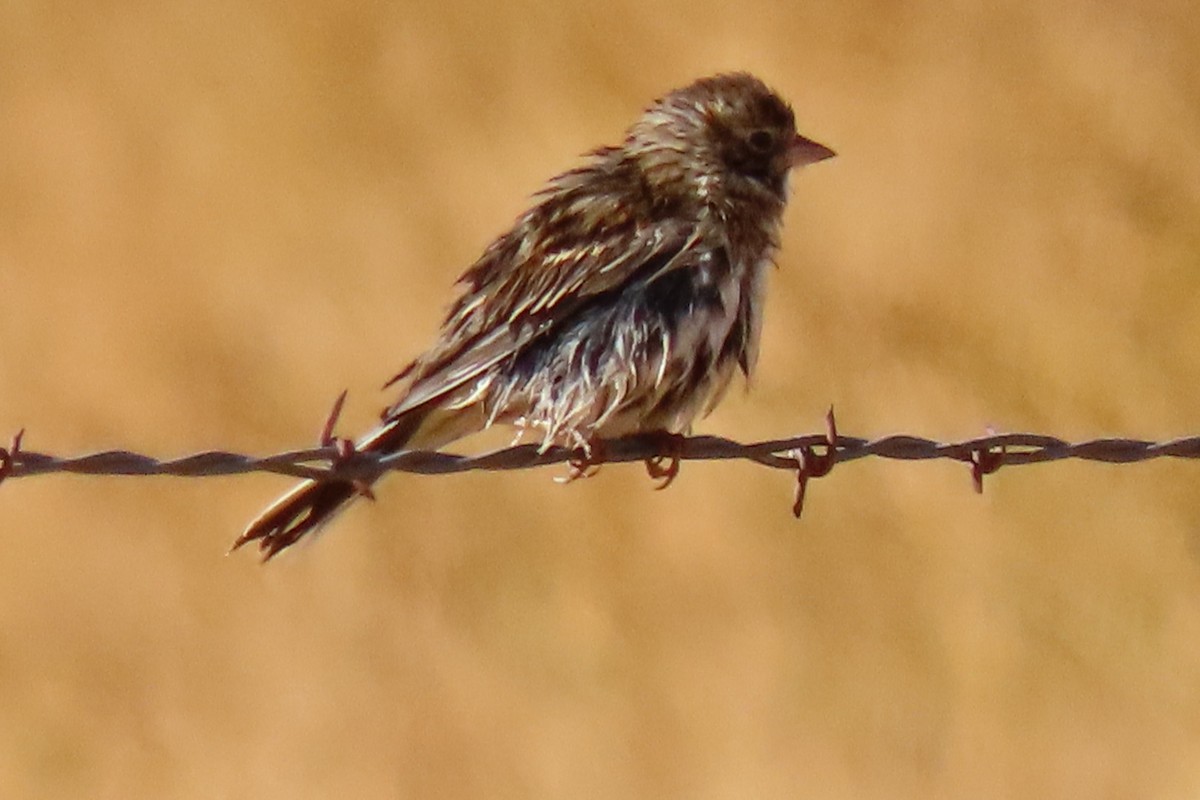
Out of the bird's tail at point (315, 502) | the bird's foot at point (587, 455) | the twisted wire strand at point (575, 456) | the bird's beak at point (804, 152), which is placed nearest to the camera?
the twisted wire strand at point (575, 456)

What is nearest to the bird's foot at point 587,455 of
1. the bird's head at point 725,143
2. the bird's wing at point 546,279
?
the bird's wing at point 546,279

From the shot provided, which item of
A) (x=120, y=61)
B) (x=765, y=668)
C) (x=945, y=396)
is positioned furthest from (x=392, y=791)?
(x=120, y=61)

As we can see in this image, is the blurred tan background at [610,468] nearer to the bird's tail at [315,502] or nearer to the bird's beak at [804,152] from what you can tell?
the bird's beak at [804,152]

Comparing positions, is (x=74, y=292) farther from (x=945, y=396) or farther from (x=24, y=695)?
(x=945, y=396)

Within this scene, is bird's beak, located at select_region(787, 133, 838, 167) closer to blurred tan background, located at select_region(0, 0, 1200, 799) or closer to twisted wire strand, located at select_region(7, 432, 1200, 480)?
twisted wire strand, located at select_region(7, 432, 1200, 480)

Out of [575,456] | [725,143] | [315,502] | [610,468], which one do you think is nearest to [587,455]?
[575,456]
